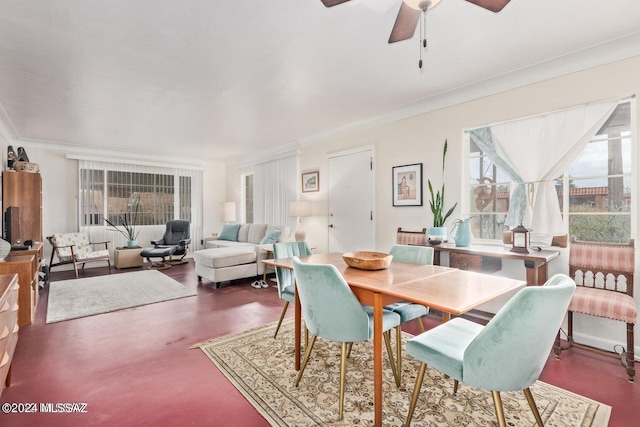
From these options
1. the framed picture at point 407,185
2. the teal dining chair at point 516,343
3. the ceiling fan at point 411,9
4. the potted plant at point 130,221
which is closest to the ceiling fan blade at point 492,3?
the ceiling fan at point 411,9

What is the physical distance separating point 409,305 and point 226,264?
3098mm

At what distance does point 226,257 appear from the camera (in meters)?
4.52

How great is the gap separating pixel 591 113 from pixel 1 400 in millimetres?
4610

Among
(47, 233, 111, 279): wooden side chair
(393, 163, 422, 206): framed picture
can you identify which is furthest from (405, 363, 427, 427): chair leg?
A: (47, 233, 111, 279): wooden side chair

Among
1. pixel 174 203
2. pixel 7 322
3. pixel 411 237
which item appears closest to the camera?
pixel 7 322

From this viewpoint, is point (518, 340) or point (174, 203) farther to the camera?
point (174, 203)

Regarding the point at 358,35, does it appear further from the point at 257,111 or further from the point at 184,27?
the point at 257,111

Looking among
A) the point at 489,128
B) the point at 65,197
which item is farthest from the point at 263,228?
the point at 489,128

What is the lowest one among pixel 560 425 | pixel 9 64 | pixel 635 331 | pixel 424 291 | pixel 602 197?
pixel 560 425

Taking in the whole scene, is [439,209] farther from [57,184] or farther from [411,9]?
[57,184]

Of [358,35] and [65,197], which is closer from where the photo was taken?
[358,35]

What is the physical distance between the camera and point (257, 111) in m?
3.95

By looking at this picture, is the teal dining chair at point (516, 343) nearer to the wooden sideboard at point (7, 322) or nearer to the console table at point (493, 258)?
the console table at point (493, 258)

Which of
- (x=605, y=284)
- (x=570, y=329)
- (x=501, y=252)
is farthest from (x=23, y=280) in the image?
(x=605, y=284)
